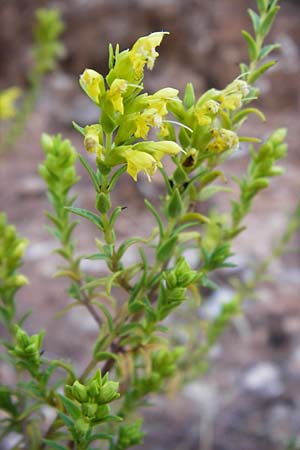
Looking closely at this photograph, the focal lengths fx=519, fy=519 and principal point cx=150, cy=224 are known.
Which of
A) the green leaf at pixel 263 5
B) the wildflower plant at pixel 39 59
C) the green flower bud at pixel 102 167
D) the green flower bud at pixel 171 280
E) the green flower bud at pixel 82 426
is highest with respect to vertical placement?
the wildflower plant at pixel 39 59

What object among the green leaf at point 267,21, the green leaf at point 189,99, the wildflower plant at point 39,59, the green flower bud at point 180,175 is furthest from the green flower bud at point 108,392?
the wildflower plant at point 39,59

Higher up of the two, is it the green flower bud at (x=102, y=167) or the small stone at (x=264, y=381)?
the green flower bud at (x=102, y=167)

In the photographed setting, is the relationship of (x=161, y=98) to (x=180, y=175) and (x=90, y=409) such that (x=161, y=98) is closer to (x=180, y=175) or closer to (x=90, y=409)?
(x=180, y=175)

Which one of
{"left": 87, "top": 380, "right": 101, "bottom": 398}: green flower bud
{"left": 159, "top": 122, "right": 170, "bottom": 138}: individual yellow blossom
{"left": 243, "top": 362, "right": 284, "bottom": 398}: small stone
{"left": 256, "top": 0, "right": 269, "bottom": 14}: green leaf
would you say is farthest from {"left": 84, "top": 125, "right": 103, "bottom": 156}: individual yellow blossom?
{"left": 243, "top": 362, "right": 284, "bottom": 398}: small stone

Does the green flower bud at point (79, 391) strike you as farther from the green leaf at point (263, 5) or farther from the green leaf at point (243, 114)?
the green leaf at point (263, 5)

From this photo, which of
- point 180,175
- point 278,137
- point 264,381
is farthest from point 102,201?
point 264,381
